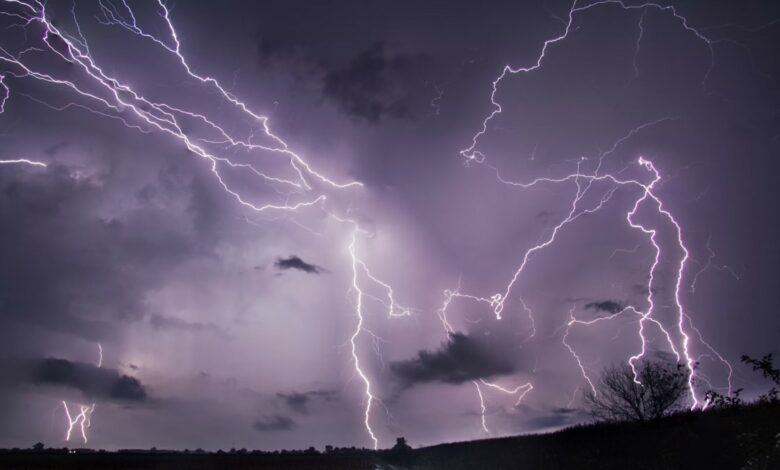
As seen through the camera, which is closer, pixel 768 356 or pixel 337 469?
pixel 768 356

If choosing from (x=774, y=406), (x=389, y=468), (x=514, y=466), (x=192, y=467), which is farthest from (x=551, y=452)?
(x=192, y=467)

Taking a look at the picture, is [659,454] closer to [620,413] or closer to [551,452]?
[551,452]

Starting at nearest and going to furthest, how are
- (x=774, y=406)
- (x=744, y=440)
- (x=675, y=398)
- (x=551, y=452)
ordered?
(x=744, y=440), (x=774, y=406), (x=551, y=452), (x=675, y=398)

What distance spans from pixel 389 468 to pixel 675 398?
569 inches

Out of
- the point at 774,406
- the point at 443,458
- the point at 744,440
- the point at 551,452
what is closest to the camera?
the point at 744,440

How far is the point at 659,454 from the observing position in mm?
11461

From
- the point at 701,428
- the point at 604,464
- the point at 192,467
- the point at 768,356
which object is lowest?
the point at 192,467

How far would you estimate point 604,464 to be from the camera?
1272 cm

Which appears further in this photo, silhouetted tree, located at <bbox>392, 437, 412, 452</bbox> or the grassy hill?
silhouetted tree, located at <bbox>392, 437, 412, 452</bbox>

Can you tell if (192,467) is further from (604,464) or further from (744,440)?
(744,440)

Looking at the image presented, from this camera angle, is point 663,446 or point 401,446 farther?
point 401,446

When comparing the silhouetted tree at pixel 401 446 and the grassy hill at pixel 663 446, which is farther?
the silhouetted tree at pixel 401 446

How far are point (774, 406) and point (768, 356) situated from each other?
3.95 meters

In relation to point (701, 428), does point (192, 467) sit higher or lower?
lower
